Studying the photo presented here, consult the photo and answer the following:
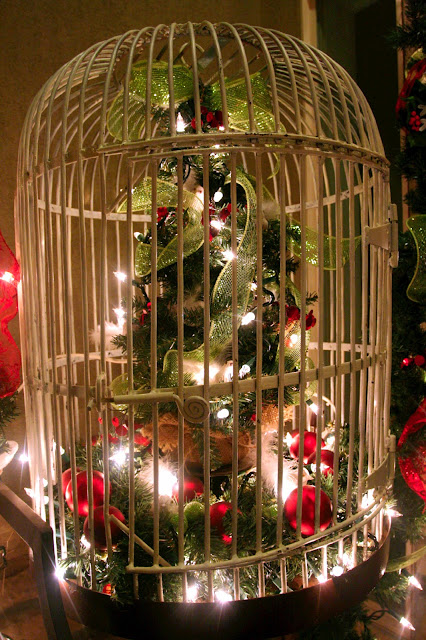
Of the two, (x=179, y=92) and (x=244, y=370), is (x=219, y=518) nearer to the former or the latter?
(x=244, y=370)

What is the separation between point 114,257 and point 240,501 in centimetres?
108

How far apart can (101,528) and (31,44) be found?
1.51m

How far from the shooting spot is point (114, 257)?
72.6 inches

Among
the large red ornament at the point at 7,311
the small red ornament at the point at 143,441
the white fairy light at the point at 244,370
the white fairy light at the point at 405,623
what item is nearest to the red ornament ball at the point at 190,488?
the small red ornament at the point at 143,441

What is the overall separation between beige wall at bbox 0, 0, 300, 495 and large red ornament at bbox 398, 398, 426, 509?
1192mm

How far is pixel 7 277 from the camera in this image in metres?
1.23

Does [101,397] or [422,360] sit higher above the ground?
[101,397]

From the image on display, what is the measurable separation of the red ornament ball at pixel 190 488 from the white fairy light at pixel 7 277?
2.10 ft

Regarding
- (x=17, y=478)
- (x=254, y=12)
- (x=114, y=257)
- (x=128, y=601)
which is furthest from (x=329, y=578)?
(x=254, y=12)

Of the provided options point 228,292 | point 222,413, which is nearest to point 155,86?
point 228,292

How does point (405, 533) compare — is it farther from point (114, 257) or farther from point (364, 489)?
point (114, 257)

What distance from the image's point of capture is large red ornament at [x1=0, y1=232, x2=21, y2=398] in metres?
1.22

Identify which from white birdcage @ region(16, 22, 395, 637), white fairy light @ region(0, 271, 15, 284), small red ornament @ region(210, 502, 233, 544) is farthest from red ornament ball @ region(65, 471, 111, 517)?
white fairy light @ region(0, 271, 15, 284)

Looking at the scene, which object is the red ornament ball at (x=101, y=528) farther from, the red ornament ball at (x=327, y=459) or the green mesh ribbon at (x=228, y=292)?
the red ornament ball at (x=327, y=459)
